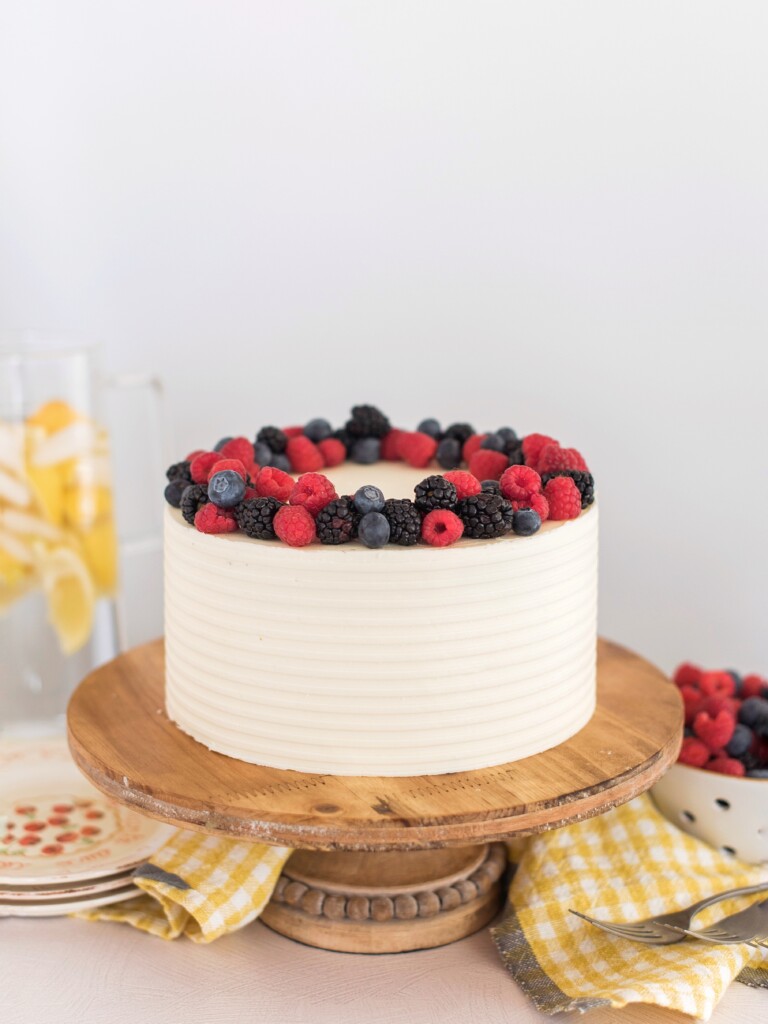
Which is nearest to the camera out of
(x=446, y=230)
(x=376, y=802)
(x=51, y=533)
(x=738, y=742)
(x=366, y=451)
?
(x=376, y=802)

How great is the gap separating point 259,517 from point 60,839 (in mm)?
519

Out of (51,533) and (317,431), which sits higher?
(317,431)

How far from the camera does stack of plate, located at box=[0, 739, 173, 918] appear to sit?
1290 mm

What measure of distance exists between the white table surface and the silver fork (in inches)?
2.9

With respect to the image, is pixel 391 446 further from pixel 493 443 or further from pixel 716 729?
pixel 716 729

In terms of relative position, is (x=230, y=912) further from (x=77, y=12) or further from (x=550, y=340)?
(x=77, y=12)

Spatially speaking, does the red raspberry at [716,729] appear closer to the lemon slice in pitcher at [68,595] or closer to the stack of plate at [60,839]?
the stack of plate at [60,839]

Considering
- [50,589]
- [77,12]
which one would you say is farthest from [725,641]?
[77,12]

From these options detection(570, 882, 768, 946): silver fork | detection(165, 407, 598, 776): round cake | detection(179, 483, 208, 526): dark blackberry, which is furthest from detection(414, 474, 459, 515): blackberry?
detection(570, 882, 768, 946): silver fork

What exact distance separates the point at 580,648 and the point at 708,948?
0.33 m

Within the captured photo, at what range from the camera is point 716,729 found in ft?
4.56

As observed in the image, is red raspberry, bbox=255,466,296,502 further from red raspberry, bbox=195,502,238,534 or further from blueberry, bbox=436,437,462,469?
blueberry, bbox=436,437,462,469

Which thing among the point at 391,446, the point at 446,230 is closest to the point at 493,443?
the point at 391,446

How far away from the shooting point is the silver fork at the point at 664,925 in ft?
3.92
